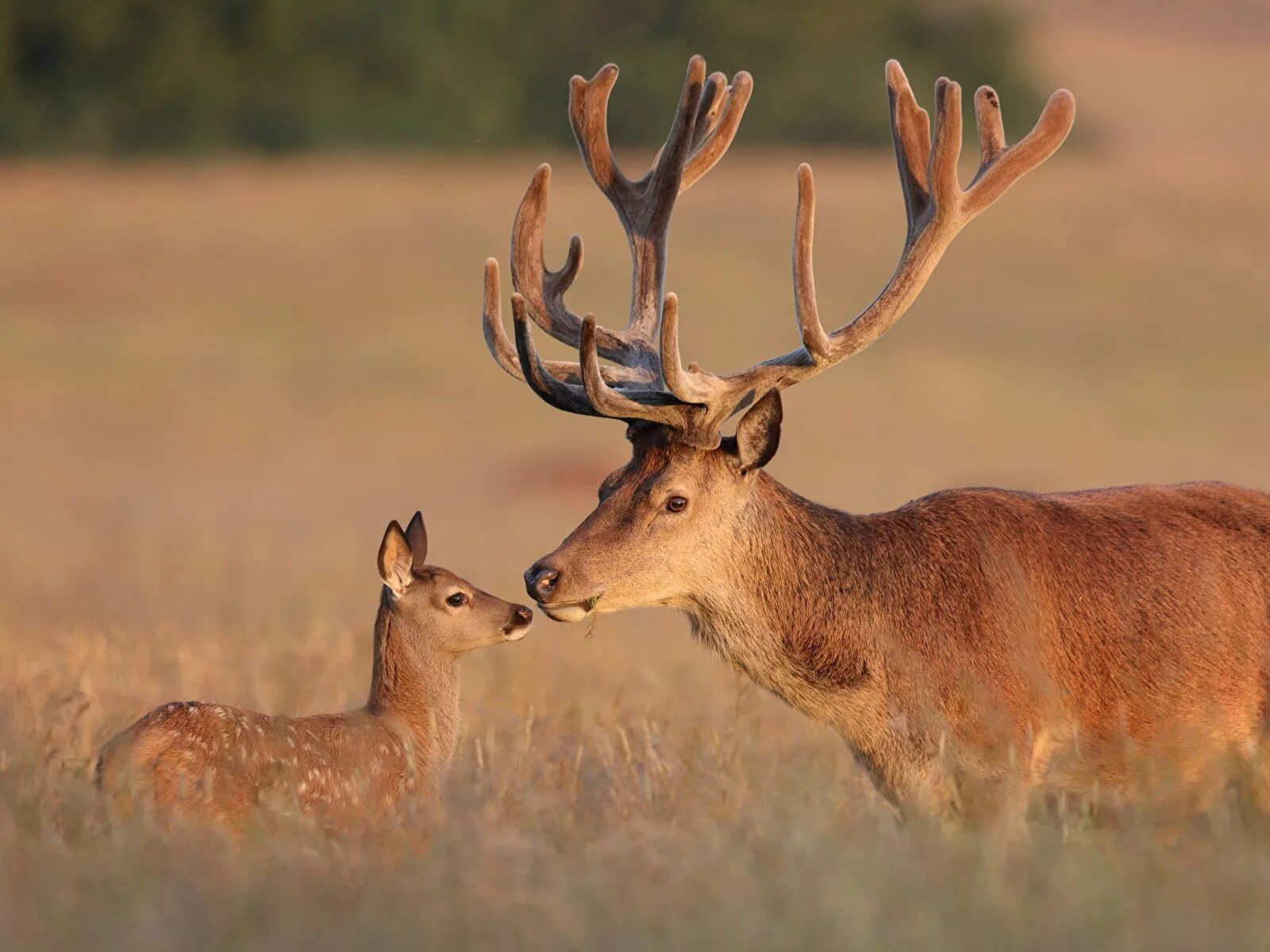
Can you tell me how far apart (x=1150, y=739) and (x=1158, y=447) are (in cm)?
1612

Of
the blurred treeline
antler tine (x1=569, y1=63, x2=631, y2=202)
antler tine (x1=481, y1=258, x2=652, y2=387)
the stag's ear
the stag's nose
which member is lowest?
the stag's nose

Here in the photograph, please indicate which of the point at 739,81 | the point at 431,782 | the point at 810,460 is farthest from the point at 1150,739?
the point at 810,460

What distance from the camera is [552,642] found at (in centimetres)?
1088

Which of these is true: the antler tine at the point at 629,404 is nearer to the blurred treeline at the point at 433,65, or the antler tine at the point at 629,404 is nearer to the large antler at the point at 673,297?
the large antler at the point at 673,297

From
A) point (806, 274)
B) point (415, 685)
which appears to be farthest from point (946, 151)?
point (415, 685)

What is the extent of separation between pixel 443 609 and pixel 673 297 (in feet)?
5.72

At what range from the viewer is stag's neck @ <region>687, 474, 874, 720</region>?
21.2ft

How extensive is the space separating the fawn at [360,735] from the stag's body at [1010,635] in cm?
105

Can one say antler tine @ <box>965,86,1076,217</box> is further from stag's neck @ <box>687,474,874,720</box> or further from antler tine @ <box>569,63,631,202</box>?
antler tine @ <box>569,63,631,202</box>

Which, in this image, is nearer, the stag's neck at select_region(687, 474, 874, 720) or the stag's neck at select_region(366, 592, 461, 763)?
the stag's neck at select_region(687, 474, 874, 720)

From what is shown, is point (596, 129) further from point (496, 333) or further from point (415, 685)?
point (415, 685)

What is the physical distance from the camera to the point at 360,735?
6715mm

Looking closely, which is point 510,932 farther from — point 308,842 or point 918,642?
point 918,642

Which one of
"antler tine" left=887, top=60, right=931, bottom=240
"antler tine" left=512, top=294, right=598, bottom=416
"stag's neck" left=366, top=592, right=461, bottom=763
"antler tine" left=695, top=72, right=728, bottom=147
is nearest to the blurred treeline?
"antler tine" left=695, top=72, right=728, bottom=147
